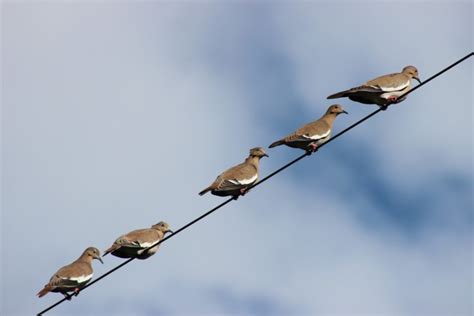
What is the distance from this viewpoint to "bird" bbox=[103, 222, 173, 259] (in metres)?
18.1

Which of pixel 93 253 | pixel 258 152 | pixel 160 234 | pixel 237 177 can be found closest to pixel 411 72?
pixel 258 152

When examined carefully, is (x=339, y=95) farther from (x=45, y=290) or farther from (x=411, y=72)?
(x=45, y=290)

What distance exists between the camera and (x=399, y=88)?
17.6 meters

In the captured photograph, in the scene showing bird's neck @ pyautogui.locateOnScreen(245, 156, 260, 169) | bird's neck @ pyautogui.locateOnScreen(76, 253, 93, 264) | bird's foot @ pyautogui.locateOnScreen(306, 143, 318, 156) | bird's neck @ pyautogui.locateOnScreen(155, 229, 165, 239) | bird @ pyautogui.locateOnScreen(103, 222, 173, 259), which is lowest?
bird's foot @ pyautogui.locateOnScreen(306, 143, 318, 156)

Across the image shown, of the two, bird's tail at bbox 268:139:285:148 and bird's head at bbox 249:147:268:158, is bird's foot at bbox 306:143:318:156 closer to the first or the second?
→ bird's tail at bbox 268:139:285:148

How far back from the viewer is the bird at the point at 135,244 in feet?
59.5

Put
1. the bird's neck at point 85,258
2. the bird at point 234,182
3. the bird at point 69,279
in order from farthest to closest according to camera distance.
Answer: the bird's neck at point 85,258, the bird at point 69,279, the bird at point 234,182

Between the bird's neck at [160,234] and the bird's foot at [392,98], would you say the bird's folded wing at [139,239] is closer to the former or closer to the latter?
the bird's neck at [160,234]

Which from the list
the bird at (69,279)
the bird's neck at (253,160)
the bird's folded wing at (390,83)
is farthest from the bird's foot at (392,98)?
the bird at (69,279)

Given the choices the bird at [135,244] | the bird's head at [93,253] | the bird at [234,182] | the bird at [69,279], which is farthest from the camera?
the bird's head at [93,253]

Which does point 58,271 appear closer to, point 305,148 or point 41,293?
point 41,293

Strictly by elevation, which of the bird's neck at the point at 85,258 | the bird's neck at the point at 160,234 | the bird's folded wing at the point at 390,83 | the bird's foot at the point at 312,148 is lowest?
the bird's foot at the point at 312,148

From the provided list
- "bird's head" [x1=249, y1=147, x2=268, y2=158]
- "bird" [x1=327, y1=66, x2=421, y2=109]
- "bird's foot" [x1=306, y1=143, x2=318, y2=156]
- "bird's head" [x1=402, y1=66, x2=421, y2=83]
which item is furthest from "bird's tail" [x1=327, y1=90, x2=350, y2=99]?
"bird's head" [x1=249, y1=147, x2=268, y2=158]

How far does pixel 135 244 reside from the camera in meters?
18.2
